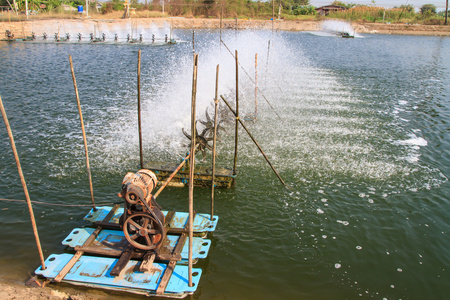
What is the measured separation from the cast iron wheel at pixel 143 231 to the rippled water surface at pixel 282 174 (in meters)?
1.61

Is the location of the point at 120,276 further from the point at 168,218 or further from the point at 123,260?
the point at 168,218

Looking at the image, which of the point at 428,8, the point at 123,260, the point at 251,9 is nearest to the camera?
the point at 123,260

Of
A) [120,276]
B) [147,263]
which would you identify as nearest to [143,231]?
[147,263]

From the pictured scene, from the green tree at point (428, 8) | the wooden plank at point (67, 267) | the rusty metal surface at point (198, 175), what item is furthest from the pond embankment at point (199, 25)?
the wooden plank at point (67, 267)

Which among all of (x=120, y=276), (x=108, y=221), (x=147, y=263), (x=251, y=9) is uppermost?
(x=251, y=9)

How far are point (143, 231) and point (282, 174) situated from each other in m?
6.84

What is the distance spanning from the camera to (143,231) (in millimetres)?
7531

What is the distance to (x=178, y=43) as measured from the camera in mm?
47781

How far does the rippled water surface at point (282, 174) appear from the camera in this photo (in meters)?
8.59

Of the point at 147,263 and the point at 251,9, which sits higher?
the point at 251,9

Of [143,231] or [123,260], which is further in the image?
[143,231]

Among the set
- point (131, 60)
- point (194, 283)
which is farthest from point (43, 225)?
point (131, 60)

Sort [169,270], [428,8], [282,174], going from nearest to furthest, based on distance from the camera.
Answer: [169,270] → [282,174] → [428,8]

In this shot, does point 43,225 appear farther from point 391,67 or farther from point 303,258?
point 391,67
